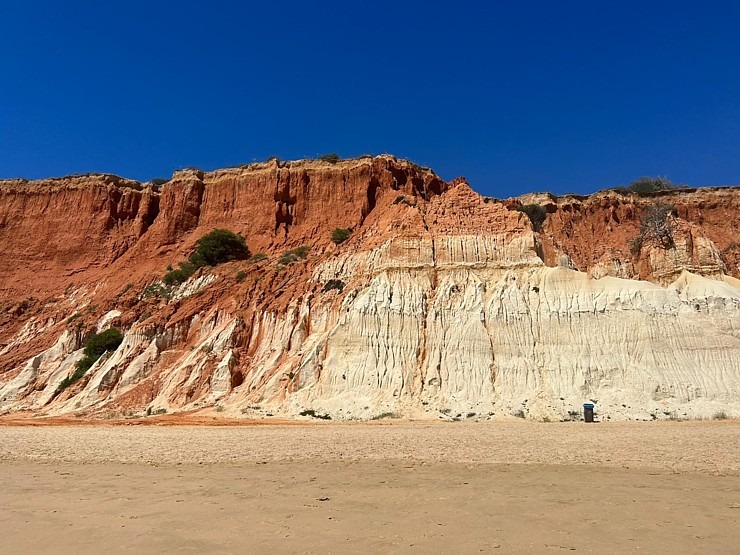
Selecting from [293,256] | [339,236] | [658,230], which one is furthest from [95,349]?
[658,230]

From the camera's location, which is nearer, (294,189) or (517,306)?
(517,306)

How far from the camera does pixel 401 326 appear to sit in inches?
1114

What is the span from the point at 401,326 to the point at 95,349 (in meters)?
21.9

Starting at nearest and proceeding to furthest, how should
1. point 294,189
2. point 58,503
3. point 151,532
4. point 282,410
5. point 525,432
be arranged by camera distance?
point 151,532 → point 58,503 → point 525,432 → point 282,410 → point 294,189

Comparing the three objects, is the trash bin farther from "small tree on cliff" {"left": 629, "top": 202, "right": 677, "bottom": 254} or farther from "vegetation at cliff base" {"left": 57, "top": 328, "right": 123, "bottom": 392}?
"vegetation at cliff base" {"left": 57, "top": 328, "right": 123, "bottom": 392}

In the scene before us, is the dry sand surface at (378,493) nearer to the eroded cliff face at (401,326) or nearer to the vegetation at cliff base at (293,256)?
the eroded cliff face at (401,326)

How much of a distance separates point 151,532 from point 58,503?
10.5 feet

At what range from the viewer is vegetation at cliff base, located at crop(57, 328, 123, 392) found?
34375mm

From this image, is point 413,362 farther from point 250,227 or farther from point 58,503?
point 250,227

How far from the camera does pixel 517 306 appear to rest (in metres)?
27.5

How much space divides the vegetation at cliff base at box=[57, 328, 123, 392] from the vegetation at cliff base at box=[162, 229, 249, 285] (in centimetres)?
886

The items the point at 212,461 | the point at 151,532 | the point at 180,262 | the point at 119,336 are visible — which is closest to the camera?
the point at 151,532

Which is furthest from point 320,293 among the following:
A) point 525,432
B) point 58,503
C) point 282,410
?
point 58,503

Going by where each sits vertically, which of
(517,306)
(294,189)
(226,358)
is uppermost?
(294,189)
